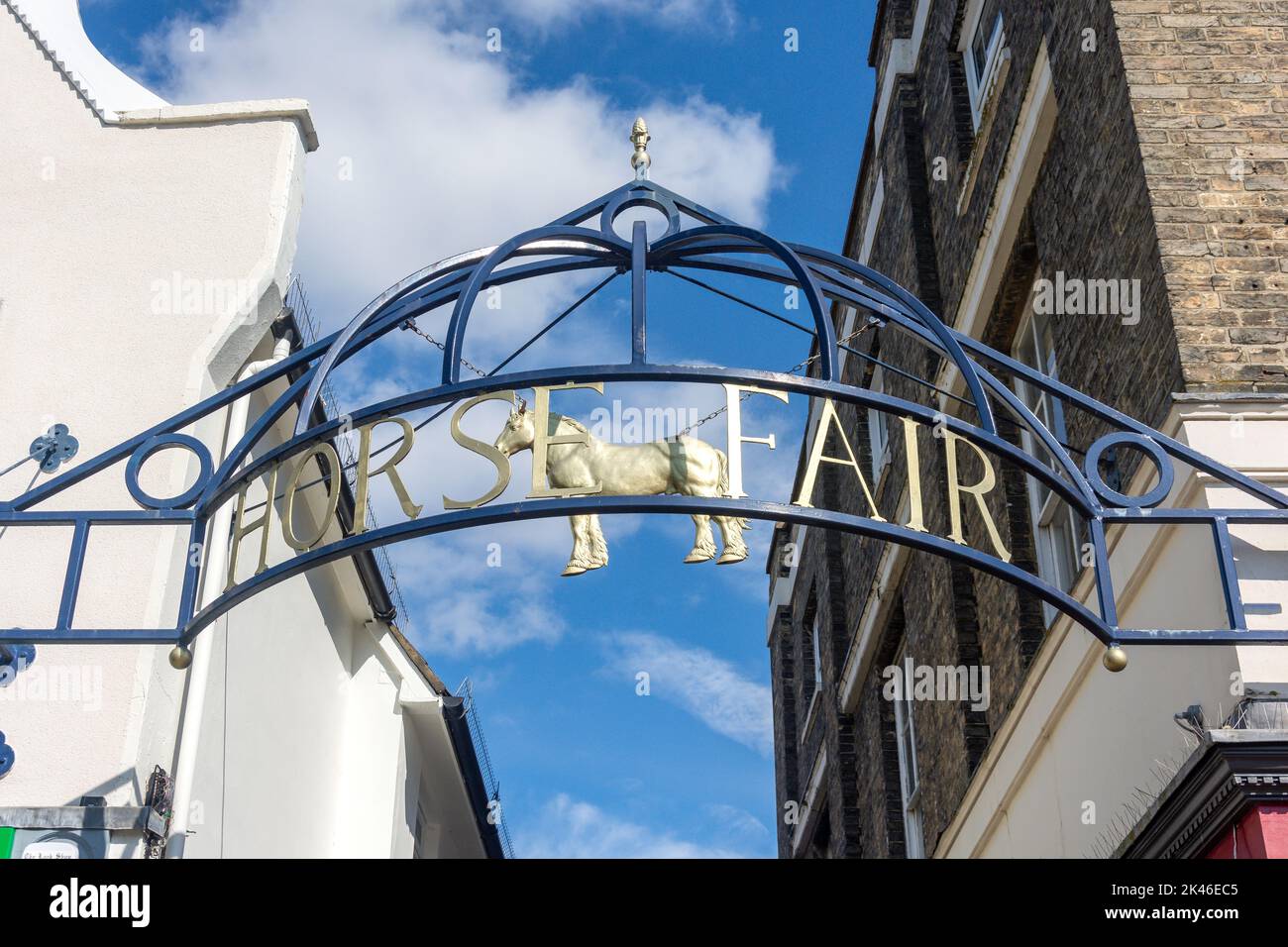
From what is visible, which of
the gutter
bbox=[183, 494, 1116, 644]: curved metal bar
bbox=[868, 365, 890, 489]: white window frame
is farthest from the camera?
bbox=[868, 365, 890, 489]: white window frame

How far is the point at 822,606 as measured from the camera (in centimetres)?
1991

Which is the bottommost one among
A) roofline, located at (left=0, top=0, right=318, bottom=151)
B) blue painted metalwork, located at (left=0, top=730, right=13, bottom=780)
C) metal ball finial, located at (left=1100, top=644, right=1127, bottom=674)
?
metal ball finial, located at (left=1100, top=644, right=1127, bottom=674)

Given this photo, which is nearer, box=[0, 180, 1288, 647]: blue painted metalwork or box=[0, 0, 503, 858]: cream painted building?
box=[0, 180, 1288, 647]: blue painted metalwork

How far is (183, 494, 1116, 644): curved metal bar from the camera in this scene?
591cm

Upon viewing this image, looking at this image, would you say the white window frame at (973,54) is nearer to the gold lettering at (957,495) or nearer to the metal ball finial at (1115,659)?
the gold lettering at (957,495)

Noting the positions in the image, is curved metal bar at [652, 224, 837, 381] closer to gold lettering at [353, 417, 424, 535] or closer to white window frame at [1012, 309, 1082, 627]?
gold lettering at [353, 417, 424, 535]

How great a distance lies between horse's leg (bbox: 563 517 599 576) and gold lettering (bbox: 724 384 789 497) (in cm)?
79

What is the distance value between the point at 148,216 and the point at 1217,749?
7259 millimetres

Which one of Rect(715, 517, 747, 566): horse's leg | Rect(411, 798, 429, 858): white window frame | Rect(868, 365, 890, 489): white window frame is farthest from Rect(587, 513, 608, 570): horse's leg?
Rect(868, 365, 890, 489): white window frame

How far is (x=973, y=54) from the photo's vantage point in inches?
547

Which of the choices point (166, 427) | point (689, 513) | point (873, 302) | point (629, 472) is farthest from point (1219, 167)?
point (166, 427)

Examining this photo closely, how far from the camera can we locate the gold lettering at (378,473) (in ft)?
20.3

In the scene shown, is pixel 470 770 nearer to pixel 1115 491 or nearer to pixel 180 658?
pixel 180 658

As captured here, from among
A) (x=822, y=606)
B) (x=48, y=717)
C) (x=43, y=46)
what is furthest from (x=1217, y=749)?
(x=822, y=606)
